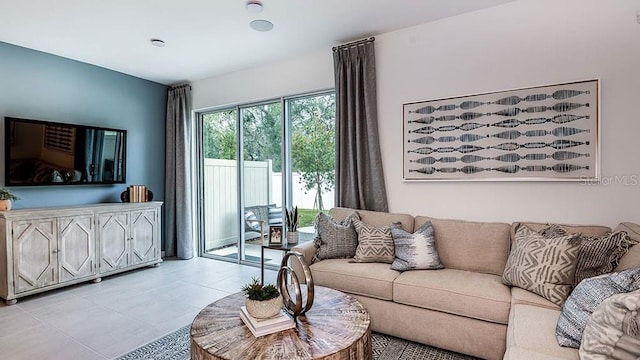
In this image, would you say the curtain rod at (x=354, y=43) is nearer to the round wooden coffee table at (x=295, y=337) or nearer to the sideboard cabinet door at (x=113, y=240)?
the round wooden coffee table at (x=295, y=337)

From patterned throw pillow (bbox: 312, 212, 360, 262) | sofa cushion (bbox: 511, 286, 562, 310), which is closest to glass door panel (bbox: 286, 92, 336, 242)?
patterned throw pillow (bbox: 312, 212, 360, 262)

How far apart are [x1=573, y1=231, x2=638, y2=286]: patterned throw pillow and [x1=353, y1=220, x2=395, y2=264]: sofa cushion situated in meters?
1.28

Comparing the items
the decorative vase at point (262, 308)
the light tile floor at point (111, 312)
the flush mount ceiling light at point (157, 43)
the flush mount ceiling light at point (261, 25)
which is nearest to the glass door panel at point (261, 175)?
the light tile floor at point (111, 312)

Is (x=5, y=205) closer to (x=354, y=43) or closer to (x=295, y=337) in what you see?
(x=295, y=337)

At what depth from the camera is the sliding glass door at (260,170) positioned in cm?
410

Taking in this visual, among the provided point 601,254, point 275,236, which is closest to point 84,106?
point 275,236

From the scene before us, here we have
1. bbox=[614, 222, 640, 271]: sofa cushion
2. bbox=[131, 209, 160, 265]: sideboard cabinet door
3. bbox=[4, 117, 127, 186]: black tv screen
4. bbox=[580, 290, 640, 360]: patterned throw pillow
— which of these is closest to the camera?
bbox=[580, 290, 640, 360]: patterned throw pillow

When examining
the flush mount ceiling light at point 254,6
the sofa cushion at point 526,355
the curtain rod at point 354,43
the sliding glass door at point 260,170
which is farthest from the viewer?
the sliding glass door at point 260,170

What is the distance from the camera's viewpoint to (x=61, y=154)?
3.95 metres

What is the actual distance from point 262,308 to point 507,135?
97.6 inches

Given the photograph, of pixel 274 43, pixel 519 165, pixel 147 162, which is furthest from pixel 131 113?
pixel 519 165

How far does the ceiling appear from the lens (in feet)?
9.39

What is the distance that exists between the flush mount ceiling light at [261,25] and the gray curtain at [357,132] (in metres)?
0.79

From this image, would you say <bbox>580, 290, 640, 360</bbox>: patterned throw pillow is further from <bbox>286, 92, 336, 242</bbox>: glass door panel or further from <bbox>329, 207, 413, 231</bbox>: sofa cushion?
<bbox>286, 92, 336, 242</bbox>: glass door panel
